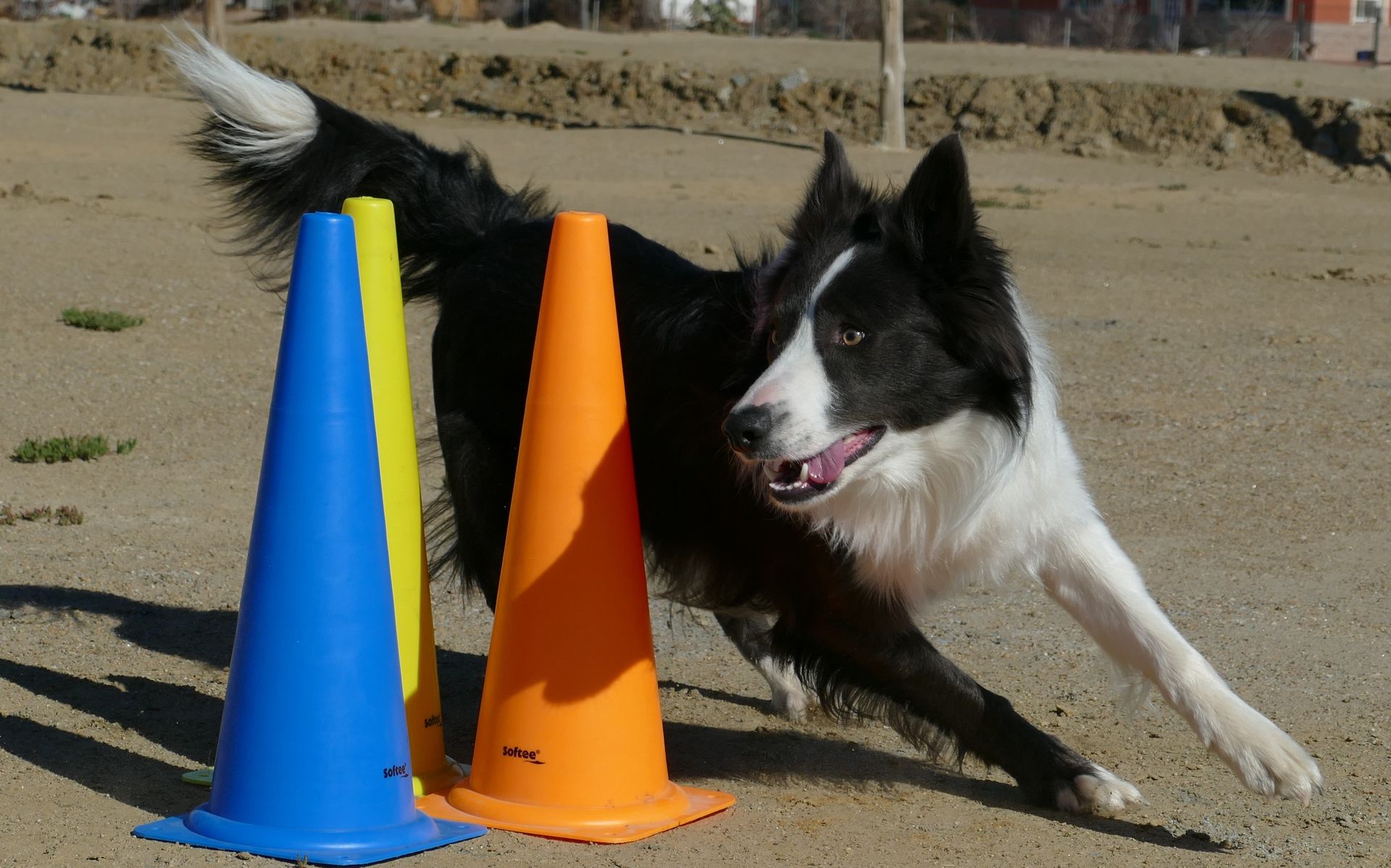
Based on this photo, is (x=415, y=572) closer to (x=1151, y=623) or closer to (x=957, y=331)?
(x=957, y=331)

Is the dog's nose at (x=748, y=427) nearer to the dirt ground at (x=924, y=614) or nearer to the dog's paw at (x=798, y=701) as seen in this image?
the dirt ground at (x=924, y=614)

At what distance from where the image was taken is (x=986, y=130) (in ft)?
80.7

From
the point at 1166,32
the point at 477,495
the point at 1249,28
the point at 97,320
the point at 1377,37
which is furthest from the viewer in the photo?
the point at 1166,32

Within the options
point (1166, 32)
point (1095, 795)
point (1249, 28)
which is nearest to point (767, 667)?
point (1095, 795)

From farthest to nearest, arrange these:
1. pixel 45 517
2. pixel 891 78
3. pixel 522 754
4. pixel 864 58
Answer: pixel 864 58, pixel 891 78, pixel 45 517, pixel 522 754

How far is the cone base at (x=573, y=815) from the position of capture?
3438 mm

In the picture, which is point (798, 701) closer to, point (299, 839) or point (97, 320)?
point (299, 839)

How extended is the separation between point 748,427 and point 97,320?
→ 7.26 metres

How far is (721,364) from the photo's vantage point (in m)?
3.79

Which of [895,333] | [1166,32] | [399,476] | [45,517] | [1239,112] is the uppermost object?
[1166,32]

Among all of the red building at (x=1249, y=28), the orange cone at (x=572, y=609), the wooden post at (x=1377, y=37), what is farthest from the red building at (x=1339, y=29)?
the orange cone at (x=572, y=609)

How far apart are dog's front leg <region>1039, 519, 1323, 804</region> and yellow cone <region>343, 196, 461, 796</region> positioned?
162 centimetres

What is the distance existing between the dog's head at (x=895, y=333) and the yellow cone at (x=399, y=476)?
917 millimetres

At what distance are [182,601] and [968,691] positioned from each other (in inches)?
116
